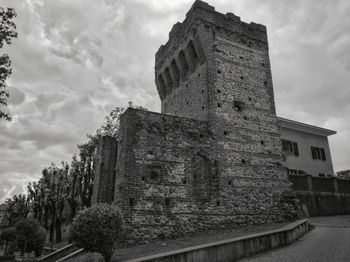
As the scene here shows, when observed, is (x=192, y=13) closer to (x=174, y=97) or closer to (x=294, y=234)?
(x=174, y=97)

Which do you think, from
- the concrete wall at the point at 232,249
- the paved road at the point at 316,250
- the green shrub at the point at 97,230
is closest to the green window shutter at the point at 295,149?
the paved road at the point at 316,250

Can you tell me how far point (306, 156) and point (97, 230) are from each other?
23.3 meters

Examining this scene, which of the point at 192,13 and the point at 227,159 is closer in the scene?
the point at 227,159

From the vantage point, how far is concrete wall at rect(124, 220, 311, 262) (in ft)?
31.6

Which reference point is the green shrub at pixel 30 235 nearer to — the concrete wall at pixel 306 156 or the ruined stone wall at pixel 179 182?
the ruined stone wall at pixel 179 182

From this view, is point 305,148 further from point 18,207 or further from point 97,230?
point 18,207

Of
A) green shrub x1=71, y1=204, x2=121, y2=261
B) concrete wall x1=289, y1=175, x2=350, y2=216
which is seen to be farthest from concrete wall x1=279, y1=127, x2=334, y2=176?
green shrub x1=71, y1=204, x2=121, y2=261

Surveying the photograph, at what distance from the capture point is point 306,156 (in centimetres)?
2875

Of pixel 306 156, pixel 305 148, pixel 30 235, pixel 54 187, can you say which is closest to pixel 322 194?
pixel 306 156

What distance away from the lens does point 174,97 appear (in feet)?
76.0

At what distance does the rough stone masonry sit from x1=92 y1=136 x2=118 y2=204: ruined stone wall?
0.20 ft

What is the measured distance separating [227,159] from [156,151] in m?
4.51

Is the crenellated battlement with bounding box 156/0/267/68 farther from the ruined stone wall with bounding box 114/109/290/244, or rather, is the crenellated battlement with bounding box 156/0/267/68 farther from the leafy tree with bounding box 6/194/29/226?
the leafy tree with bounding box 6/194/29/226

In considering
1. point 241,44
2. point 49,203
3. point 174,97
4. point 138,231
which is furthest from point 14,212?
point 241,44
